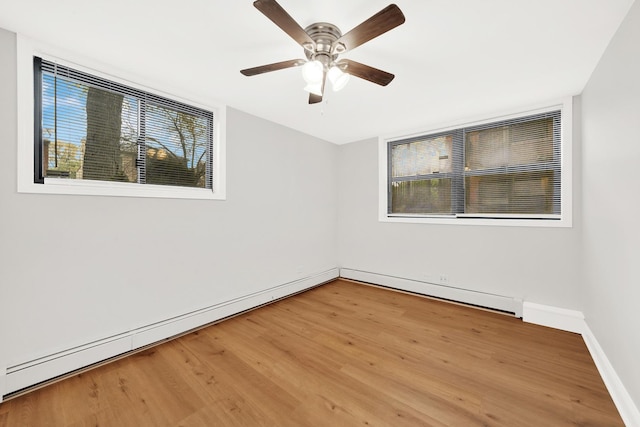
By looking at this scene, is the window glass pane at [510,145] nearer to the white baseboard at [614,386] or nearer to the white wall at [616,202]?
the white wall at [616,202]

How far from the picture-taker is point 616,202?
1.78m

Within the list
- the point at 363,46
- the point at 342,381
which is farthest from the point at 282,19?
the point at 342,381

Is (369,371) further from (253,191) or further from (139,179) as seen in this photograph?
(139,179)

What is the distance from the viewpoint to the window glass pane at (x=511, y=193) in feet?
9.82

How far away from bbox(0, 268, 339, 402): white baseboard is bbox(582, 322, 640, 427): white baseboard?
10.4ft

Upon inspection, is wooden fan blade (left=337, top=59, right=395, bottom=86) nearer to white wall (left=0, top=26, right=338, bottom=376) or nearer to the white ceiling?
the white ceiling

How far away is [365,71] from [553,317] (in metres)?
3.21

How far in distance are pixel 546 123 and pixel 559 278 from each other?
5.85 feet

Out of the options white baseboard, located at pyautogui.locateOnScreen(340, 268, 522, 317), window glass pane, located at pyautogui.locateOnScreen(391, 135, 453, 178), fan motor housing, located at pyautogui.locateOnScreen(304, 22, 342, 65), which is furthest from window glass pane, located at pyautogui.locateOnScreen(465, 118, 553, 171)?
fan motor housing, located at pyautogui.locateOnScreen(304, 22, 342, 65)

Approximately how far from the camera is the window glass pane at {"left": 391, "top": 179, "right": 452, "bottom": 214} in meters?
3.74

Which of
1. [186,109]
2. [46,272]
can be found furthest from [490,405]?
[186,109]

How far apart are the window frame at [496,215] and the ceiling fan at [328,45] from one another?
2230 millimetres

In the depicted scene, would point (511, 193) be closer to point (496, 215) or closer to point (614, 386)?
point (496, 215)

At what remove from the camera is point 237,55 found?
205cm
